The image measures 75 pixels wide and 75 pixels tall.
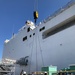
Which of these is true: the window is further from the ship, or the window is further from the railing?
the railing

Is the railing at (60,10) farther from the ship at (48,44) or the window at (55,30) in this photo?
the window at (55,30)

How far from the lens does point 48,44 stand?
56.7 ft

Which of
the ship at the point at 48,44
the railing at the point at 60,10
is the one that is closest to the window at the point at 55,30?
the ship at the point at 48,44

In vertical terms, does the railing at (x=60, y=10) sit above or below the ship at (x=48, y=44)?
above

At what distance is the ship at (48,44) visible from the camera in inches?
579

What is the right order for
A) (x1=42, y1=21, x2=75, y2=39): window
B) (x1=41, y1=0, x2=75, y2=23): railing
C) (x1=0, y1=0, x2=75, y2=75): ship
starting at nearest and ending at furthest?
(x1=0, y1=0, x2=75, y2=75): ship
(x1=41, y1=0, x2=75, y2=23): railing
(x1=42, y1=21, x2=75, y2=39): window

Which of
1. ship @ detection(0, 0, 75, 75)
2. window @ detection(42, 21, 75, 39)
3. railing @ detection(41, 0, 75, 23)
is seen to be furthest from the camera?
window @ detection(42, 21, 75, 39)

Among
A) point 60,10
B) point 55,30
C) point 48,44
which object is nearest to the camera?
point 60,10

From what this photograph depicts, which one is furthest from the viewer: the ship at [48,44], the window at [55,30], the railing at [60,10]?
the window at [55,30]

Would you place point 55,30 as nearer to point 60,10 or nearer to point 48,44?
point 48,44

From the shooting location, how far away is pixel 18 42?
79.6ft

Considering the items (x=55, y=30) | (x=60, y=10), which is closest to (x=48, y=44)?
(x=55, y=30)

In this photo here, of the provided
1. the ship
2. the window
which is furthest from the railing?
the window

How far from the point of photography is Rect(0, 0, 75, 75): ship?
14.7 metres
